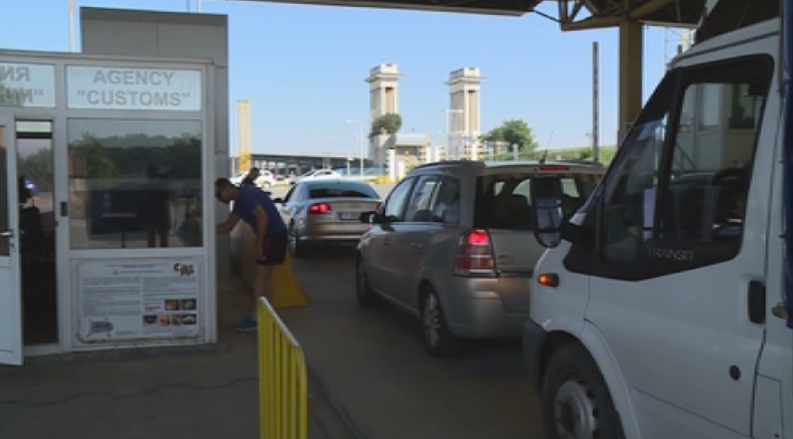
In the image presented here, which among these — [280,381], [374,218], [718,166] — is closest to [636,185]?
[718,166]

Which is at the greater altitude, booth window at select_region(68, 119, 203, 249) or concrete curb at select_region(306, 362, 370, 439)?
booth window at select_region(68, 119, 203, 249)

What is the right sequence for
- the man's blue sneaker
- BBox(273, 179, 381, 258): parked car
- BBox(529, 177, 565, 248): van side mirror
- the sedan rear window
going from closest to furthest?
BBox(529, 177, 565, 248): van side mirror
the man's blue sneaker
BBox(273, 179, 381, 258): parked car
the sedan rear window

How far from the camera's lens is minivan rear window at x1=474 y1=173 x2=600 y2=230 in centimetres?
585

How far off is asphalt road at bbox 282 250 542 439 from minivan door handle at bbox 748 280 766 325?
2352mm

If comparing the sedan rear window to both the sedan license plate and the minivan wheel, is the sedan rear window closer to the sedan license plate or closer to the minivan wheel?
the sedan license plate

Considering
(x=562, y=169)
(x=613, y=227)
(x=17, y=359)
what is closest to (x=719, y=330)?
(x=613, y=227)

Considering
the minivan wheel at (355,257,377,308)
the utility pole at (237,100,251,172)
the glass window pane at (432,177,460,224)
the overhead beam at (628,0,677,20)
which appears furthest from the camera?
the utility pole at (237,100,251,172)

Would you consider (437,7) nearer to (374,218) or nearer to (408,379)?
(374,218)

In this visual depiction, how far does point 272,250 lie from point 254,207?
1.54ft

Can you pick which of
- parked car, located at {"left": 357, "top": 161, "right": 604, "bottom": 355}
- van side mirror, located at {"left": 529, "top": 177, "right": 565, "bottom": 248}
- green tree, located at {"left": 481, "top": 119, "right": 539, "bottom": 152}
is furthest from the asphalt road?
green tree, located at {"left": 481, "top": 119, "right": 539, "bottom": 152}

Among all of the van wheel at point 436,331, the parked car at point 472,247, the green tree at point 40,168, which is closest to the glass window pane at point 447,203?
the parked car at point 472,247

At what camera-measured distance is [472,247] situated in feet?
18.8

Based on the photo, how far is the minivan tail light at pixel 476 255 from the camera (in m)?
5.68

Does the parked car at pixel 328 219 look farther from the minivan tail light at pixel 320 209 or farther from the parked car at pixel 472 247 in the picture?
the parked car at pixel 472 247
